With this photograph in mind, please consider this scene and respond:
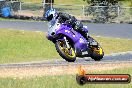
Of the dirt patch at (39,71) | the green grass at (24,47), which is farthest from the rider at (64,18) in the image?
the dirt patch at (39,71)

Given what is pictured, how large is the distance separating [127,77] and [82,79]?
48 cm

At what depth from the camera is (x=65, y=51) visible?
205 inches

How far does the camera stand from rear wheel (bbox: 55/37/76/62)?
5.10 m

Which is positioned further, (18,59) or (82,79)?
(18,59)

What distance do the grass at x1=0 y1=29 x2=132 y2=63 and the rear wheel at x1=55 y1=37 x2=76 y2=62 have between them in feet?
6.86

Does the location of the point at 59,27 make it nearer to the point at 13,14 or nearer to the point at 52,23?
the point at 52,23

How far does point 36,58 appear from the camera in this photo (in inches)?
760

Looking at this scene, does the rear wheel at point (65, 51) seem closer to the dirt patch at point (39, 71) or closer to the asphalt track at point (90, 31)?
the asphalt track at point (90, 31)

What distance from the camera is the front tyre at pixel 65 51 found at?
5.10m

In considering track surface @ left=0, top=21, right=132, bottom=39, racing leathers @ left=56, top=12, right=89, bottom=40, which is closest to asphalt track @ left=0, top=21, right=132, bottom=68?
track surface @ left=0, top=21, right=132, bottom=39

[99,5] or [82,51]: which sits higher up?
[82,51]

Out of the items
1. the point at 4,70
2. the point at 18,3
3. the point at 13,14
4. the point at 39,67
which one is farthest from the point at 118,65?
the point at 18,3

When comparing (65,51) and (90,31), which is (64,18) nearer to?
(65,51)

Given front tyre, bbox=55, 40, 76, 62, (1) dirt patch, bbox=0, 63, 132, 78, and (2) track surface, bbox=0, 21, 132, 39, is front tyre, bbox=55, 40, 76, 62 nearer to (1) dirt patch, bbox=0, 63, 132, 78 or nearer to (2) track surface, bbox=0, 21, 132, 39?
(1) dirt patch, bbox=0, 63, 132, 78
